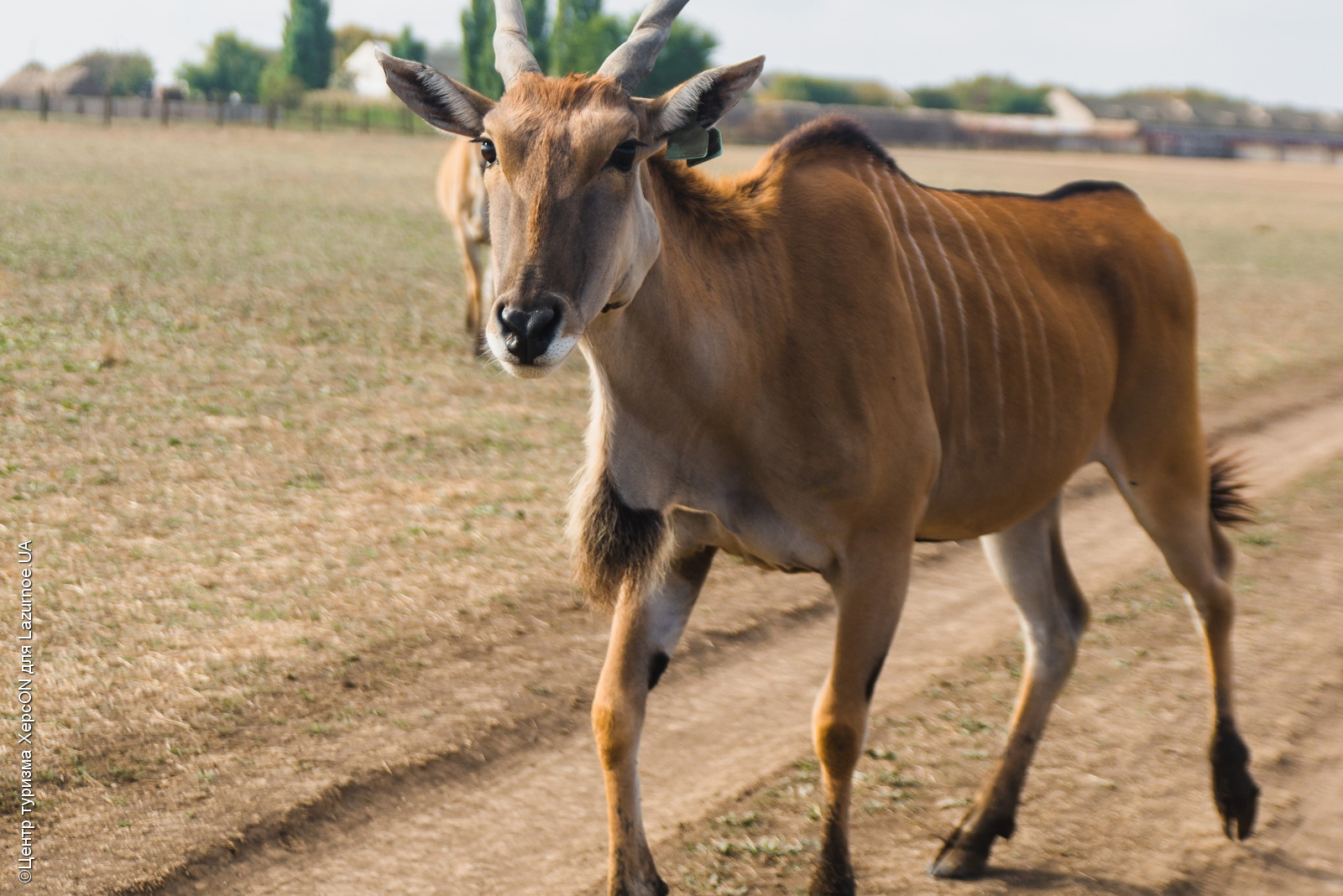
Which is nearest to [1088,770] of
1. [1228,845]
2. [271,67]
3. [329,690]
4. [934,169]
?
[1228,845]

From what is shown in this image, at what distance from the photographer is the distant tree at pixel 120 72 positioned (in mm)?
54656

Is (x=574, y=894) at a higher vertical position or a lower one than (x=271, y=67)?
lower

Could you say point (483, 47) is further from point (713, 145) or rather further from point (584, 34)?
point (713, 145)

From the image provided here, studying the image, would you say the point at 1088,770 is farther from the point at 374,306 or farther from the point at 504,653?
the point at 374,306

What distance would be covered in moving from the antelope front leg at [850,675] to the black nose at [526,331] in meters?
1.01

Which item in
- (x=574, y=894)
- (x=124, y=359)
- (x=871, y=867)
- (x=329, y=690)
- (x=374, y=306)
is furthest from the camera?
(x=374, y=306)

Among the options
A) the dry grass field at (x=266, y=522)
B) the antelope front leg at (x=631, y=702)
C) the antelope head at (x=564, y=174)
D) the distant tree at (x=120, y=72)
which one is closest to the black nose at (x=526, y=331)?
the antelope head at (x=564, y=174)

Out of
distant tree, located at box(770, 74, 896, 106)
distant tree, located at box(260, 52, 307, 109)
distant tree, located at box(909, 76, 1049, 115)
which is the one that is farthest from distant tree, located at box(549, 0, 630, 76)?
distant tree, located at box(909, 76, 1049, 115)

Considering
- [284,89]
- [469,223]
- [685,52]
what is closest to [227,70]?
[284,89]

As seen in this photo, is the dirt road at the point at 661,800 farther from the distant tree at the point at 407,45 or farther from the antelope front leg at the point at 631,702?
the distant tree at the point at 407,45

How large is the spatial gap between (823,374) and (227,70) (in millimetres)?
60700

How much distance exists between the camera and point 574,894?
10.7 feet

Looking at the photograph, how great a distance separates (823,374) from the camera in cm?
312

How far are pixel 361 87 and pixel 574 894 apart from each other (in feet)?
248
